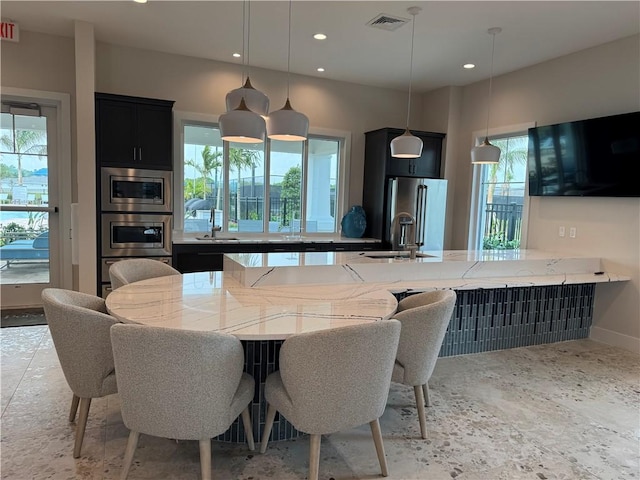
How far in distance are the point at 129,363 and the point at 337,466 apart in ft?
3.87

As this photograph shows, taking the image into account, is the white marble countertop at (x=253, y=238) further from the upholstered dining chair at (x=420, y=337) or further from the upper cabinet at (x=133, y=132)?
the upholstered dining chair at (x=420, y=337)

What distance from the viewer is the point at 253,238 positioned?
5621 mm

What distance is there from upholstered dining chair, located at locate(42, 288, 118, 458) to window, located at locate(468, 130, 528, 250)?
469cm

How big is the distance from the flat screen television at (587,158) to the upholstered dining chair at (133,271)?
13.2ft

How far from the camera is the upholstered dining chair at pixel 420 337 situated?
221cm

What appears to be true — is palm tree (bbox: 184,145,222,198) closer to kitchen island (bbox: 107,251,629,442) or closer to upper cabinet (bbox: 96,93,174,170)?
upper cabinet (bbox: 96,93,174,170)

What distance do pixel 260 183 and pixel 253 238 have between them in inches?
29.8

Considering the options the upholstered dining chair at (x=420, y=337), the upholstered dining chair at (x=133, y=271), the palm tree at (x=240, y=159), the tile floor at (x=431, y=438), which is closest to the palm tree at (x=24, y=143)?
the palm tree at (x=240, y=159)

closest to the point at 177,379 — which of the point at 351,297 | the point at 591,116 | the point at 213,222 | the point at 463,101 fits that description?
the point at 351,297

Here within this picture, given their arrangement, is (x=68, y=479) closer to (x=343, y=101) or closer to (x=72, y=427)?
(x=72, y=427)

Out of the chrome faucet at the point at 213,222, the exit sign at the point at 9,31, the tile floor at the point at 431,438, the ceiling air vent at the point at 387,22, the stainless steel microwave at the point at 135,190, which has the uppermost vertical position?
the ceiling air vent at the point at 387,22

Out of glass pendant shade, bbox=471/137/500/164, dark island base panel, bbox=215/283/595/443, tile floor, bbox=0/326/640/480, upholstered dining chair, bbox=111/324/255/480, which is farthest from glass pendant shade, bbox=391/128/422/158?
upholstered dining chair, bbox=111/324/255/480

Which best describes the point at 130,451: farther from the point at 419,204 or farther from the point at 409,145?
the point at 419,204

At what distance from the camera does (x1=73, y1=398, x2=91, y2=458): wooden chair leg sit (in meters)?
2.16
